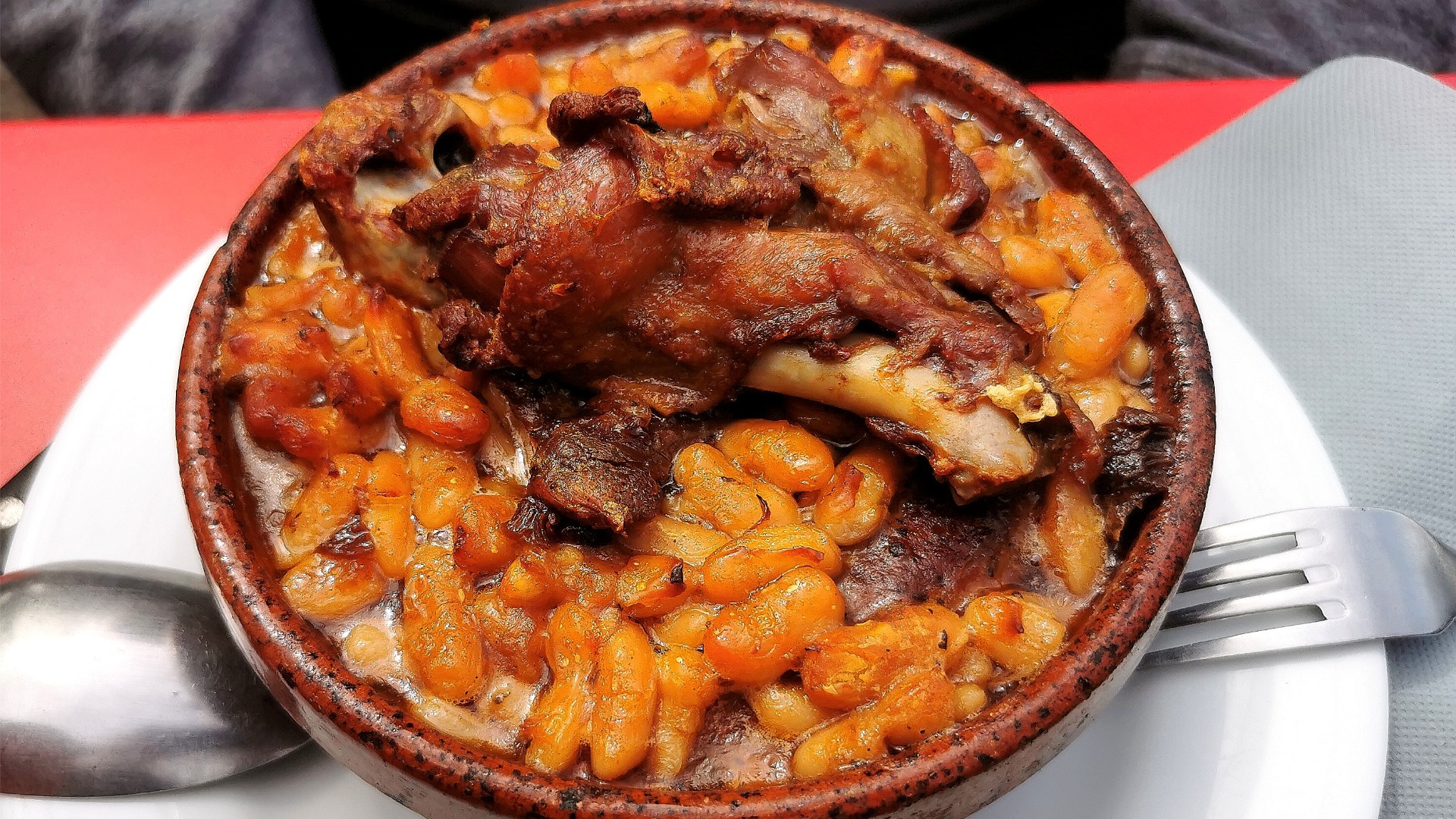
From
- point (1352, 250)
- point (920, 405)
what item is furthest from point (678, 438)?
point (1352, 250)

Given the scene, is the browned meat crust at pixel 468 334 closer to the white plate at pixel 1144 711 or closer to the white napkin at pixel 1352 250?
the white plate at pixel 1144 711

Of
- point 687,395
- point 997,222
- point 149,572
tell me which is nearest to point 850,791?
point 687,395

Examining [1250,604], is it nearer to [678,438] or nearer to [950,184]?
[950,184]

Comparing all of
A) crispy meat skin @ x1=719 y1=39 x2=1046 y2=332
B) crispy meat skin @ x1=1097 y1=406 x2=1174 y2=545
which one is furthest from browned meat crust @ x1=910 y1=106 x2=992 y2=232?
crispy meat skin @ x1=1097 y1=406 x2=1174 y2=545

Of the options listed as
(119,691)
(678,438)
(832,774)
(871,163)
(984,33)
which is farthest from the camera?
(984,33)

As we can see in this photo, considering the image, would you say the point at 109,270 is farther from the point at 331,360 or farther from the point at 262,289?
the point at 331,360

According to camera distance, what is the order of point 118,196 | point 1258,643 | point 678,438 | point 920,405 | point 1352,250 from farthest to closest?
point 118,196 → point 1352,250 → point 1258,643 → point 678,438 → point 920,405

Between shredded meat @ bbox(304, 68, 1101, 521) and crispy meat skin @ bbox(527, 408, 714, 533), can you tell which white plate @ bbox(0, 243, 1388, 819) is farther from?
crispy meat skin @ bbox(527, 408, 714, 533)
